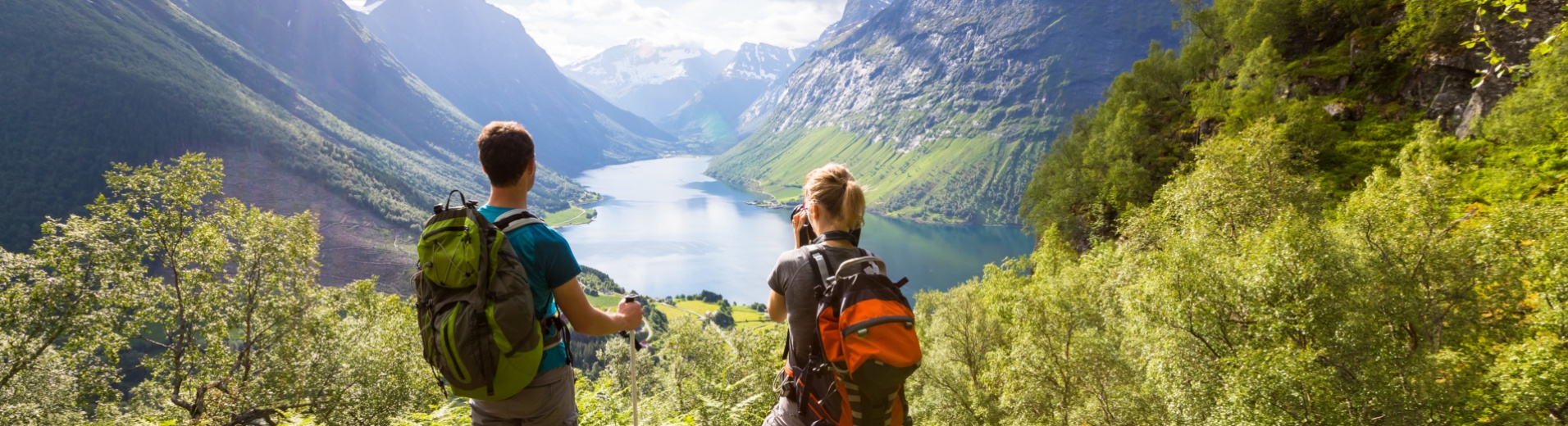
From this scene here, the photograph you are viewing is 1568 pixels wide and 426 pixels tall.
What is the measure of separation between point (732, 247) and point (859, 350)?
129 meters

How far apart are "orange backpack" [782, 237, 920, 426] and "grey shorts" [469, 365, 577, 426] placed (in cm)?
160

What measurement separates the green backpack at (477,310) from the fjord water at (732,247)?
300 feet

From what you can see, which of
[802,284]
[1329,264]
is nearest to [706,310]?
[1329,264]

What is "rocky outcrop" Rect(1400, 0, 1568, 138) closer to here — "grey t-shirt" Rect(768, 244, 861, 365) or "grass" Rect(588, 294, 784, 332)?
"grey t-shirt" Rect(768, 244, 861, 365)

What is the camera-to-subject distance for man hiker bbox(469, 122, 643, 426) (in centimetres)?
336

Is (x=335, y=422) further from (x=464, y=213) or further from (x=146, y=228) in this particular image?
(x=464, y=213)

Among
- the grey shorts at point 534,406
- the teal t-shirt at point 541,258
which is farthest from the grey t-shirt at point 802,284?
the grey shorts at point 534,406

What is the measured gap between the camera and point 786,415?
3.97 metres

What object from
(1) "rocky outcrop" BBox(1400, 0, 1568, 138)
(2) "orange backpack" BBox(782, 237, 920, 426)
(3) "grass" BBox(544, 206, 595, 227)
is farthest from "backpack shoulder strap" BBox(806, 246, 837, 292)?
(3) "grass" BBox(544, 206, 595, 227)

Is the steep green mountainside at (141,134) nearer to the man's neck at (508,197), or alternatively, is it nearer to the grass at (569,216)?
the grass at (569,216)

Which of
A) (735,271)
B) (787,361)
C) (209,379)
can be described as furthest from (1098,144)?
(735,271)

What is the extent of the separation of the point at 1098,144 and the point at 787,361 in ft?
144

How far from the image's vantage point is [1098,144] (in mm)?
41156

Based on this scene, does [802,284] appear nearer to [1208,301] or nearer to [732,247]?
[1208,301]
